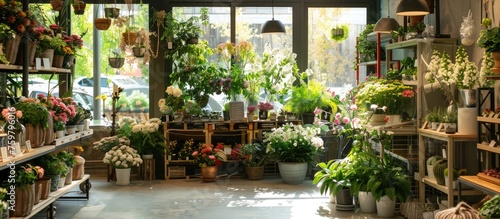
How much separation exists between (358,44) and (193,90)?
2.65 meters

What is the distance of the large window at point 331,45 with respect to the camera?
1157 centimetres

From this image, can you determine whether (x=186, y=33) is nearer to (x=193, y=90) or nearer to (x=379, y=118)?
(x=193, y=90)

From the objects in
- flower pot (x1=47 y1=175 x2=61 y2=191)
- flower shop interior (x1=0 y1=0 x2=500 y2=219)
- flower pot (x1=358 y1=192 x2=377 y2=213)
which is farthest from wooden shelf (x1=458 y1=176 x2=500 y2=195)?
flower pot (x1=47 y1=175 x2=61 y2=191)

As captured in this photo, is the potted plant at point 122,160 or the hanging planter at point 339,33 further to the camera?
the hanging planter at point 339,33

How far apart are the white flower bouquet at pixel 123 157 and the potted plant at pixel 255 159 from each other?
1603mm

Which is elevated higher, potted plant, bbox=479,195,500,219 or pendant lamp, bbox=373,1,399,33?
pendant lamp, bbox=373,1,399,33

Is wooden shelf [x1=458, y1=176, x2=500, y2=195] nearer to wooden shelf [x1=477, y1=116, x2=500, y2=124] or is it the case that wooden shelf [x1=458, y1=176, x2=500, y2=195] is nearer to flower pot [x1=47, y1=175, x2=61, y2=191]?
wooden shelf [x1=477, y1=116, x2=500, y2=124]

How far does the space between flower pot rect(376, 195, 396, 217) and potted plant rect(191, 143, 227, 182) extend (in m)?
3.31

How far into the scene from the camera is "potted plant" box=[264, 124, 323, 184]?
1010 centimetres

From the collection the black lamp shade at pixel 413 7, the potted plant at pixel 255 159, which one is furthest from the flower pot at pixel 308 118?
the black lamp shade at pixel 413 7

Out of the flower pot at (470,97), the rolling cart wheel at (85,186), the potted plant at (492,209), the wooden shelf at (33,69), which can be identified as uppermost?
the wooden shelf at (33,69)

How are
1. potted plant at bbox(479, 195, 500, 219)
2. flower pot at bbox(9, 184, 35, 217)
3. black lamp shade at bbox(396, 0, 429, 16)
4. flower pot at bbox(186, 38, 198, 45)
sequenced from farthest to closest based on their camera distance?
flower pot at bbox(186, 38, 198, 45) → black lamp shade at bbox(396, 0, 429, 16) → flower pot at bbox(9, 184, 35, 217) → potted plant at bbox(479, 195, 500, 219)

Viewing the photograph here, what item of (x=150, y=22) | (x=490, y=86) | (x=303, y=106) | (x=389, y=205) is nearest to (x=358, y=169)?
(x=389, y=205)

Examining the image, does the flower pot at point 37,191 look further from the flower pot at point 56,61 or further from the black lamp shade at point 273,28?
the black lamp shade at point 273,28
